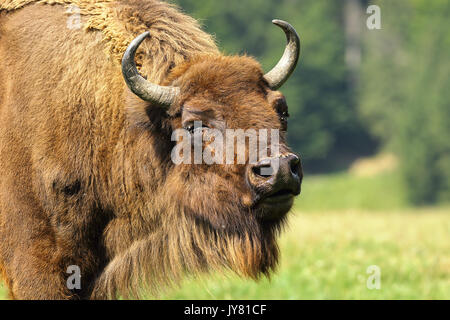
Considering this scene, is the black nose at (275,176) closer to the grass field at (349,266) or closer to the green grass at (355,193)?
the grass field at (349,266)

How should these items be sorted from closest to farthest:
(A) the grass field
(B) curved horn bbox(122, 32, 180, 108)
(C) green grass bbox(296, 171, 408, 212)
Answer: (B) curved horn bbox(122, 32, 180, 108), (A) the grass field, (C) green grass bbox(296, 171, 408, 212)

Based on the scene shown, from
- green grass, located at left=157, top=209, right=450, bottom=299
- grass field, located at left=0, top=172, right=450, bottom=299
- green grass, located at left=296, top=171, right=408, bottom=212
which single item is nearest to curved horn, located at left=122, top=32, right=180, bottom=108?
grass field, located at left=0, top=172, right=450, bottom=299

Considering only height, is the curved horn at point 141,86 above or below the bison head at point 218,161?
above

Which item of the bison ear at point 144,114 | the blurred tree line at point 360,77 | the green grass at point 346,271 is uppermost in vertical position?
the blurred tree line at point 360,77

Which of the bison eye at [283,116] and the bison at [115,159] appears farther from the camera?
the bison eye at [283,116]

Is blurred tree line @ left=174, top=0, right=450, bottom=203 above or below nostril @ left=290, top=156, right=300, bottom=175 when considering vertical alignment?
above

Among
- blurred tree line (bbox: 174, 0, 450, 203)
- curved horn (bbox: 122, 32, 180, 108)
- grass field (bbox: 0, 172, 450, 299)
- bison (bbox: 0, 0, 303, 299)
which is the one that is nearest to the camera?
curved horn (bbox: 122, 32, 180, 108)

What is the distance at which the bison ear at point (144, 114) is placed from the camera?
5789 mm

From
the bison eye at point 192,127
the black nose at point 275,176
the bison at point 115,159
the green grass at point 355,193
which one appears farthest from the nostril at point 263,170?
the green grass at point 355,193

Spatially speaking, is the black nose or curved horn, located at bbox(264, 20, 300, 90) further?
curved horn, located at bbox(264, 20, 300, 90)

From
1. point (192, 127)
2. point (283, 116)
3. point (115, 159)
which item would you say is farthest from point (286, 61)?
point (115, 159)

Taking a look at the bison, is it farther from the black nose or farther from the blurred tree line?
the blurred tree line

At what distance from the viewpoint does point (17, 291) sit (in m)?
5.83

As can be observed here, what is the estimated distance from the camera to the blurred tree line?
49281 mm
